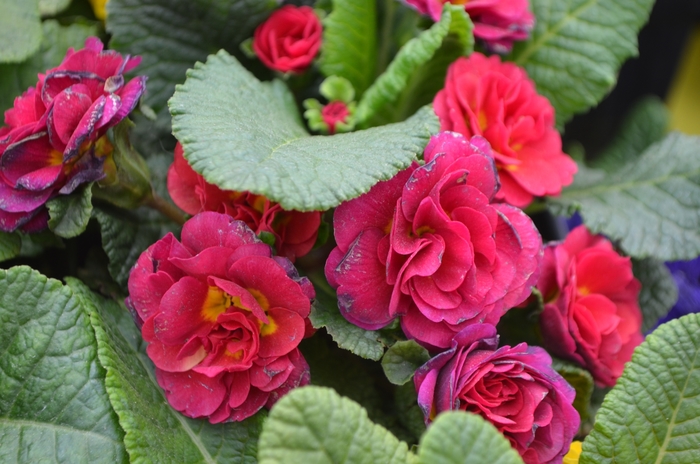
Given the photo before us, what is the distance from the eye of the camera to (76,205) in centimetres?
69

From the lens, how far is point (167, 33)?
0.89m

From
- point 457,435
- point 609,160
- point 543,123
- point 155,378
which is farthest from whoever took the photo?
point 609,160

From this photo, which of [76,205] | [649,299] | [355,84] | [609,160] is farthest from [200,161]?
[609,160]

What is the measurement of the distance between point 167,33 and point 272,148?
384 millimetres

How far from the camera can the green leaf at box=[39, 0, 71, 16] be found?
0.94m

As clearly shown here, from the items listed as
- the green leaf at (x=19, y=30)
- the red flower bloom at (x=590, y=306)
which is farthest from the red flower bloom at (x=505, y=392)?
the green leaf at (x=19, y=30)

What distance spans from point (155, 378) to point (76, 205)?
22cm

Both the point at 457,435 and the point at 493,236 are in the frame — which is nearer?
the point at 457,435

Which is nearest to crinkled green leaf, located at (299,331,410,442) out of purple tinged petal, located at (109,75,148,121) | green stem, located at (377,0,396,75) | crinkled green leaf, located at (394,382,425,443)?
crinkled green leaf, located at (394,382,425,443)

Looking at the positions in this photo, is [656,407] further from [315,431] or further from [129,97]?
[129,97]

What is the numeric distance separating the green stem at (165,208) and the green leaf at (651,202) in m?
0.53

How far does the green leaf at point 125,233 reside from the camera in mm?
751

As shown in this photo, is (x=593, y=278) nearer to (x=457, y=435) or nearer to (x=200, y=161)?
(x=457, y=435)

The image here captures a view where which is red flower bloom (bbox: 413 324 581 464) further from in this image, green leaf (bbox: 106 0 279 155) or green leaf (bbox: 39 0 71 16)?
green leaf (bbox: 39 0 71 16)
